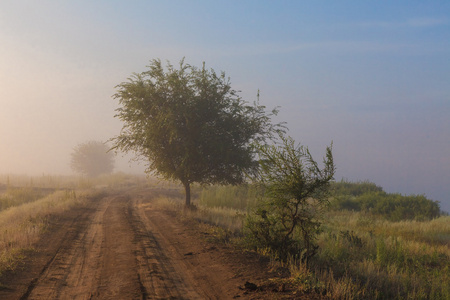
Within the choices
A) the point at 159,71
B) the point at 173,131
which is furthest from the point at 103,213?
the point at 159,71

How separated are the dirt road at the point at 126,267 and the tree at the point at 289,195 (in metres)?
1.53

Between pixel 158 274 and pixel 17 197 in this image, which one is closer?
pixel 158 274

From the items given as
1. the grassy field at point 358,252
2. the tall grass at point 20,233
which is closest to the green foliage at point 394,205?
the grassy field at point 358,252

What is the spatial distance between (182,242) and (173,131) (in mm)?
7212

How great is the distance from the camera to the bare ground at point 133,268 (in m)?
6.59

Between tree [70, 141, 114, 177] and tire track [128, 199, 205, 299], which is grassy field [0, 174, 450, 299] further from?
tree [70, 141, 114, 177]

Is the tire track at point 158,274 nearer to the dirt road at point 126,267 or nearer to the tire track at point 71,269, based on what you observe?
the dirt road at point 126,267

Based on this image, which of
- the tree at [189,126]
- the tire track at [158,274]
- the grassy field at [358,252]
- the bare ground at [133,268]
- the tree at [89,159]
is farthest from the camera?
the tree at [89,159]

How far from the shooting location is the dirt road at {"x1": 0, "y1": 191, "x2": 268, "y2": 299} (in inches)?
261

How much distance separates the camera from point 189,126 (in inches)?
706

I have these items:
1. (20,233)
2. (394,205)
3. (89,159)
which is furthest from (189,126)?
(89,159)

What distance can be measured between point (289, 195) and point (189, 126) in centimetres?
1057

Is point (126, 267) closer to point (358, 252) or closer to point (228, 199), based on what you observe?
point (358, 252)

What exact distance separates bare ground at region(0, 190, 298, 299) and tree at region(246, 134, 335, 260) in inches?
36.2
